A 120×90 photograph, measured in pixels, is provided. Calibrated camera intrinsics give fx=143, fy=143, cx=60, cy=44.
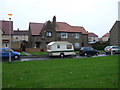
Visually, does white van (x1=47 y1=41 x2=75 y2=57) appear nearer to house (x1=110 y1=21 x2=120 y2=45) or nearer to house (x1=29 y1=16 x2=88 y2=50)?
house (x1=29 y1=16 x2=88 y2=50)

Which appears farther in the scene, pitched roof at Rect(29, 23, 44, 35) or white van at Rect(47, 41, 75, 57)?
pitched roof at Rect(29, 23, 44, 35)

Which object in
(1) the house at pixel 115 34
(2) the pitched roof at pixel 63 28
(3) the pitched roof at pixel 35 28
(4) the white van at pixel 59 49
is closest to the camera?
(4) the white van at pixel 59 49

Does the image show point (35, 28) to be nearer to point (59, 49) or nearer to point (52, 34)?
point (52, 34)

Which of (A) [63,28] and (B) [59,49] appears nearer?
(B) [59,49]

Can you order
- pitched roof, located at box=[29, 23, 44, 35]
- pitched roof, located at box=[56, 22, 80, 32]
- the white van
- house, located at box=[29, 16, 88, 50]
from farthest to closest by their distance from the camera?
pitched roof, located at box=[29, 23, 44, 35] < pitched roof, located at box=[56, 22, 80, 32] < house, located at box=[29, 16, 88, 50] < the white van

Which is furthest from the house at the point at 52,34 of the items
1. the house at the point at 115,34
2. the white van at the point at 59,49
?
the white van at the point at 59,49

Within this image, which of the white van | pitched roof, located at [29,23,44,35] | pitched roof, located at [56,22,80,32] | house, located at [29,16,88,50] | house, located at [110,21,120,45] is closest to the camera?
the white van

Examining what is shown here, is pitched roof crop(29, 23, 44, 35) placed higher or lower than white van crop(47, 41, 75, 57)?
higher

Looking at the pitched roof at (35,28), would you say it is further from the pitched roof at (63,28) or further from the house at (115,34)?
the house at (115,34)

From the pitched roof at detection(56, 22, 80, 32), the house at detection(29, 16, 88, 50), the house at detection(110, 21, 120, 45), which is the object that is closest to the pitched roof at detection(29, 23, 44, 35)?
the house at detection(29, 16, 88, 50)

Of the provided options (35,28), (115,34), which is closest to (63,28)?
(35,28)

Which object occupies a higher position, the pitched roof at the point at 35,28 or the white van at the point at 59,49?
the pitched roof at the point at 35,28

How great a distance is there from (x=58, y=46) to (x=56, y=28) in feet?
53.0

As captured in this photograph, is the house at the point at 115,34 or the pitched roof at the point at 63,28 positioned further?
the house at the point at 115,34
